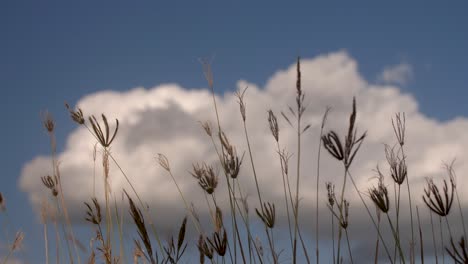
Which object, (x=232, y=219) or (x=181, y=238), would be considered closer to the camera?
(x=181, y=238)

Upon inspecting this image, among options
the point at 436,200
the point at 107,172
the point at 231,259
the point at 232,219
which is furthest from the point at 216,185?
the point at 436,200

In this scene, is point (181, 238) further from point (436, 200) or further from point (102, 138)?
point (436, 200)

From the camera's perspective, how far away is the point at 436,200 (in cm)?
257

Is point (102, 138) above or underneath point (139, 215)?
above

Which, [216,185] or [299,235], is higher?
[216,185]

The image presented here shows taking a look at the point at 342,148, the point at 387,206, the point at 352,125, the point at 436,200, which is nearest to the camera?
the point at 352,125

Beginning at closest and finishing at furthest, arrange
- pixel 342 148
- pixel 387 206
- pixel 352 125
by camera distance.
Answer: pixel 352 125 → pixel 342 148 → pixel 387 206

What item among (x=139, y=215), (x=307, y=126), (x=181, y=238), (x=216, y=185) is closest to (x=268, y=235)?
(x=216, y=185)

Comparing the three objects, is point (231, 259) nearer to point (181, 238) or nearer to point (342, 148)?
point (181, 238)

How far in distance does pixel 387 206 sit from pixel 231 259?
108 centimetres

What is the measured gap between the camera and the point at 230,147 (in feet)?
11.0

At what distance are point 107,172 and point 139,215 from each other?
1.01m

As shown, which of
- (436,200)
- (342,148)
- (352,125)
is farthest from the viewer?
(436,200)

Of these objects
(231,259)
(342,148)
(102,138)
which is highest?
(102,138)
